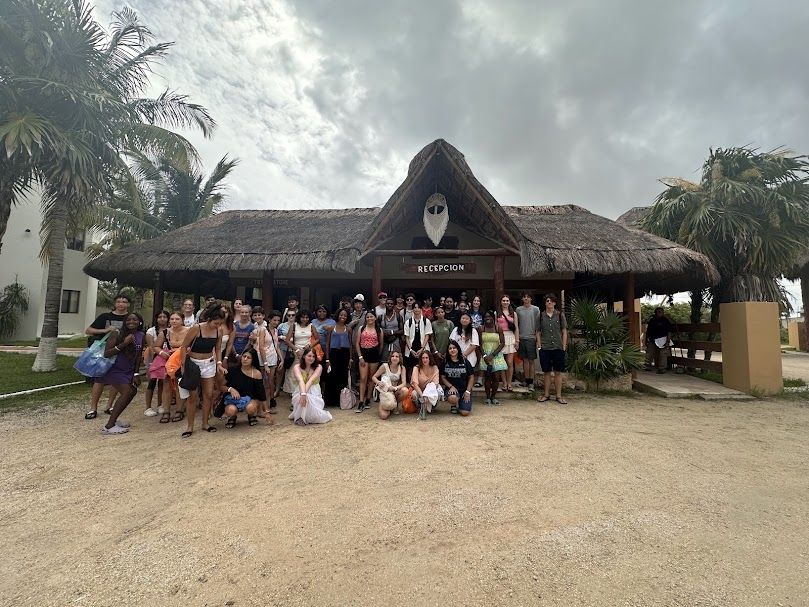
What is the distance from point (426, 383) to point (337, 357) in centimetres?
133

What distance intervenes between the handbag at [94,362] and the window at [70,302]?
17.1m

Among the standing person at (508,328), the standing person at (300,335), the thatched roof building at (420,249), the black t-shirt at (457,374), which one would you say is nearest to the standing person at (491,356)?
the standing person at (508,328)

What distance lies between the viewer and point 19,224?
53.0 feet

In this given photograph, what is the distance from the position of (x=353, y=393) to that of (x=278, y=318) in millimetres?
1544

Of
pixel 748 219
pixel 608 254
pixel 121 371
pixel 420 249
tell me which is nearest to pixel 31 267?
pixel 121 371

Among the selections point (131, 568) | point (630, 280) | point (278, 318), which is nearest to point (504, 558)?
point (131, 568)

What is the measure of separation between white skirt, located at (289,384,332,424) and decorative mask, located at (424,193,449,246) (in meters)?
3.98

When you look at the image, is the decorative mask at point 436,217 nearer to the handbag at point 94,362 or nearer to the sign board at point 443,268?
the sign board at point 443,268

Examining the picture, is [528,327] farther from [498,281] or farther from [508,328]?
[498,281]

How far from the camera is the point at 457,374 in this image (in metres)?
5.04

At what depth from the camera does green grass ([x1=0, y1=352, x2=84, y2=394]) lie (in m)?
7.02

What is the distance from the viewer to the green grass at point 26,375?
23.0ft

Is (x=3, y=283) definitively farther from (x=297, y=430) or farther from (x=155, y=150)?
(x=297, y=430)

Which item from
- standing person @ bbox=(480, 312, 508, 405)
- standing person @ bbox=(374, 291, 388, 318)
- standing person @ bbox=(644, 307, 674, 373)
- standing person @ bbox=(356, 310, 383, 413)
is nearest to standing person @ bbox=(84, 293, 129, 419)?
standing person @ bbox=(356, 310, 383, 413)
